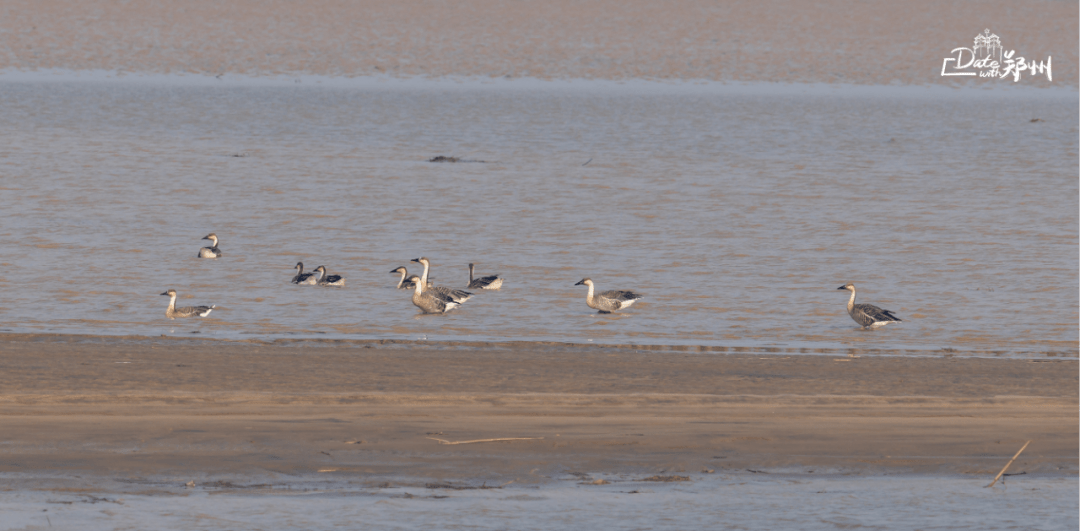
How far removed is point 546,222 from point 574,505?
18839 mm

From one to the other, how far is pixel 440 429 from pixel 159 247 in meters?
14.4

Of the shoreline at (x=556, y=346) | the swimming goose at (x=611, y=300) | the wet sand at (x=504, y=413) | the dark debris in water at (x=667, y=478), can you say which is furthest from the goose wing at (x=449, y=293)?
the dark debris in water at (x=667, y=478)

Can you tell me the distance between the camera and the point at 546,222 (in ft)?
96.0

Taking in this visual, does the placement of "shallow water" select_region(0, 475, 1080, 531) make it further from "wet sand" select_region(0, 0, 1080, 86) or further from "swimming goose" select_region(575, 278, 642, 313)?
"wet sand" select_region(0, 0, 1080, 86)

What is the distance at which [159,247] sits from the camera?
25.5 meters

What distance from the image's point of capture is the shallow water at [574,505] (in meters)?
10.1

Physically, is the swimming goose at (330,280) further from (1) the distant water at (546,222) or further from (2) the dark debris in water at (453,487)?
(2) the dark debris in water at (453,487)

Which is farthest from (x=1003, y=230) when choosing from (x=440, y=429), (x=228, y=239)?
(x=440, y=429)

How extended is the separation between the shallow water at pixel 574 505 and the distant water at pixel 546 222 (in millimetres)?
6092

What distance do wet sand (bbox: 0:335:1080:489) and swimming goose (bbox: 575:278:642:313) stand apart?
338 centimetres

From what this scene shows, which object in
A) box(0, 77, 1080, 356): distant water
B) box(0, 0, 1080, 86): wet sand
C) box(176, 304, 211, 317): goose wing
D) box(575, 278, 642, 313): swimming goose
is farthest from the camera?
box(0, 0, 1080, 86): wet sand

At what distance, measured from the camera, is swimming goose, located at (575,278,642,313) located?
1973cm

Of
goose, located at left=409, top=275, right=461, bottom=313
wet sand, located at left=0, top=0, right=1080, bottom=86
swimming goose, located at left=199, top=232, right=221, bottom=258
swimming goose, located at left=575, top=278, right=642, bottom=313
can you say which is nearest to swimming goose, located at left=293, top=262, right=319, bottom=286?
goose, located at left=409, top=275, right=461, bottom=313

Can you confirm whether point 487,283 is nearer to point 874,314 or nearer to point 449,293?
point 449,293
